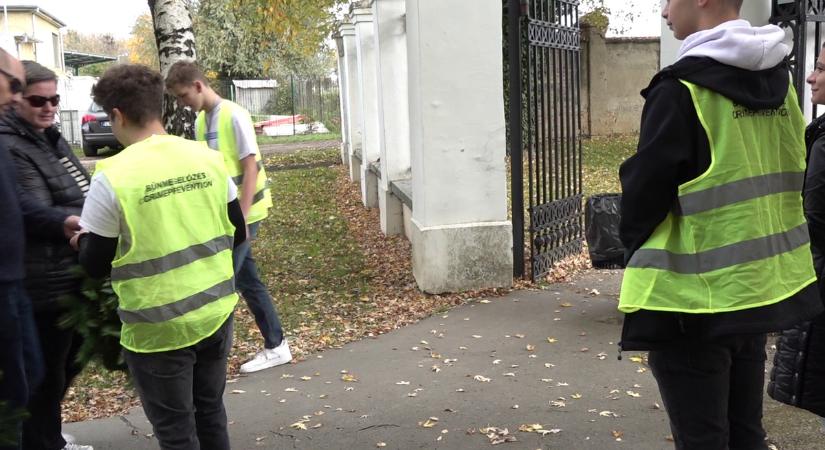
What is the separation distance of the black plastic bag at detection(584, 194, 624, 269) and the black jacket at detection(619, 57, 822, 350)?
338 cm

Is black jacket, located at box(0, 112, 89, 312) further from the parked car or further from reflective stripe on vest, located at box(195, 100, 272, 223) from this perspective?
the parked car

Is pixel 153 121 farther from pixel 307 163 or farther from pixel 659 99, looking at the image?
pixel 307 163

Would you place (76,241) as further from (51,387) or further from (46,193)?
(51,387)

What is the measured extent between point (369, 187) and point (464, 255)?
5.65 m

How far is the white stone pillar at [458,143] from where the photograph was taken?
6957 mm

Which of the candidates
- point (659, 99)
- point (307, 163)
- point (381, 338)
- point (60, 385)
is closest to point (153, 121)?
point (60, 385)

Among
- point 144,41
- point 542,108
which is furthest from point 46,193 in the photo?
point 144,41

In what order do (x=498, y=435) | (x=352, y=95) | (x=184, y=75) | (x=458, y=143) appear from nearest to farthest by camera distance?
1. (x=498, y=435)
2. (x=184, y=75)
3. (x=458, y=143)
4. (x=352, y=95)

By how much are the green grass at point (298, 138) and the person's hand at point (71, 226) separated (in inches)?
948

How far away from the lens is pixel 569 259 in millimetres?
8227

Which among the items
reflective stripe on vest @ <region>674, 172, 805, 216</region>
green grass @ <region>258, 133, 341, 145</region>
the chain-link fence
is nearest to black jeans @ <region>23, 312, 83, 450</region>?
reflective stripe on vest @ <region>674, 172, 805, 216</region>

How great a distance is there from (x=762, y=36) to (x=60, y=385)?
334cm

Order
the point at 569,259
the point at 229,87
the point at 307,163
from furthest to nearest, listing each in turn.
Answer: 1. the point at 229,87
2. the point at 307,163
3. the point at 569,259

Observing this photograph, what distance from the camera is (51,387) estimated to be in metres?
3.88
